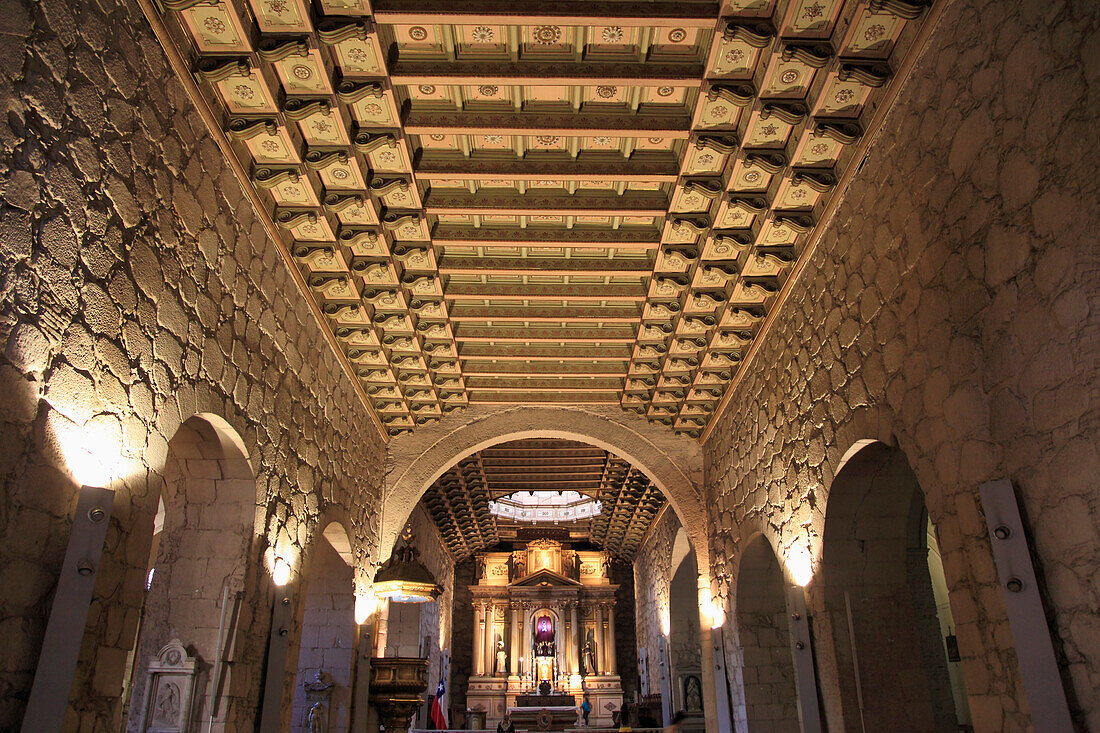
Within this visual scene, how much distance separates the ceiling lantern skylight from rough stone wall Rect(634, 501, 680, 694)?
3478 millimetres

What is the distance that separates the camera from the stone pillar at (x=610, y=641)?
883 inches

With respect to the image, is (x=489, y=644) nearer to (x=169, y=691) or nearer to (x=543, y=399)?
(x=543, y=399)

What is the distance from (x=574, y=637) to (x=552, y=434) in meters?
13.2

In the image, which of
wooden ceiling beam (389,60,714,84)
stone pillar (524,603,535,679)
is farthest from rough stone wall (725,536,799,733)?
stone pillar (524,603,535,679)

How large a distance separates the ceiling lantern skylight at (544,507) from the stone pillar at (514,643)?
128 inches

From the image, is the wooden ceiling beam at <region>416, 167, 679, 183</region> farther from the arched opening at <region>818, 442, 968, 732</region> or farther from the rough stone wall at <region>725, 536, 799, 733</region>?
the rough stone wall at <region>725, 536, 799, 733</region>

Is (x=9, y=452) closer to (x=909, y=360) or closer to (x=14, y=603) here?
(x=14, y=603)

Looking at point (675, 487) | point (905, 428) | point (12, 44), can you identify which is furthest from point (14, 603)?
point (675, 487)

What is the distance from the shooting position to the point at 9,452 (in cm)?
359

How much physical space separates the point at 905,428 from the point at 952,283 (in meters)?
1.13

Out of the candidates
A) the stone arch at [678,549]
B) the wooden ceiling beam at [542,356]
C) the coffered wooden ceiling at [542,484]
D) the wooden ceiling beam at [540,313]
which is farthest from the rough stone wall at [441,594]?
the wooden ceiling beam at [540,313]

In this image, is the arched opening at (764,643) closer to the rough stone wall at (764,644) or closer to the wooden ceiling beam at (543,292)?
the rough stone wall at (764,644)

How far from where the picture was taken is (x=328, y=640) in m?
9.53

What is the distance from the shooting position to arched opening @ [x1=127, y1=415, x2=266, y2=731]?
229 inches
